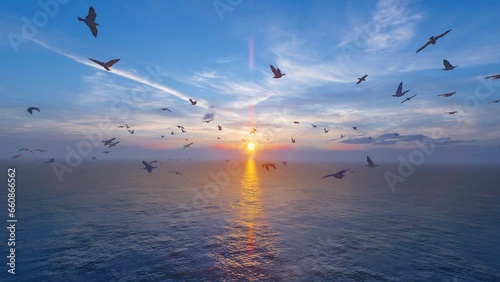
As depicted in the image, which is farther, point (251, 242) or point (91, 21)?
point (251, 242)

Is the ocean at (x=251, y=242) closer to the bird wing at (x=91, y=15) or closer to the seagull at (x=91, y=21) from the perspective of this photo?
the seagull at (x=91, y=21)

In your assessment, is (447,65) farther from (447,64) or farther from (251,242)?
(251,242)

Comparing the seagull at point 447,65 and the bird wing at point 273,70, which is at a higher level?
the bird wing at point 273,70

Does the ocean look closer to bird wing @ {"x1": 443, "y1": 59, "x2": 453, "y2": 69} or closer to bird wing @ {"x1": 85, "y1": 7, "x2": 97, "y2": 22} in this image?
bird wing @ {"x1": 443, "y1": 59, "x2": 453, "y2": 69}

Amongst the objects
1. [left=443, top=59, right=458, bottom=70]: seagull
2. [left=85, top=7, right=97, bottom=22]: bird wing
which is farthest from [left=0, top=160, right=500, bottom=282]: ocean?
[left=85, top=7, right=97, bottom=22]: bird wing

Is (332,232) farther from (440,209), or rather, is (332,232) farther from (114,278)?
(440,209)

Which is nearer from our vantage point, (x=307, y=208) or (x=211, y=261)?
(x=211, y=261)

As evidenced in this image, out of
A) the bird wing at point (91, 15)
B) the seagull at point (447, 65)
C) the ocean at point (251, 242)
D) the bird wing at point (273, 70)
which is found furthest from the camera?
the ocean at point (251, 242)

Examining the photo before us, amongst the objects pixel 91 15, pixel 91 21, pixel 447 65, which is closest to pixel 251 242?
pixel 447 65

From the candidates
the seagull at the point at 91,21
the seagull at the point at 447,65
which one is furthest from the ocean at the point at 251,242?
the seagull at the point at 91,21

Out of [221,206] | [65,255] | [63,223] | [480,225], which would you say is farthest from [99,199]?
[480,225]

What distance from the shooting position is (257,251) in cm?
3900

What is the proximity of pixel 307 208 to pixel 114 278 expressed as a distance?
168 ft

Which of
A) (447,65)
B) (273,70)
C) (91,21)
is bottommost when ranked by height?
(447,65)
